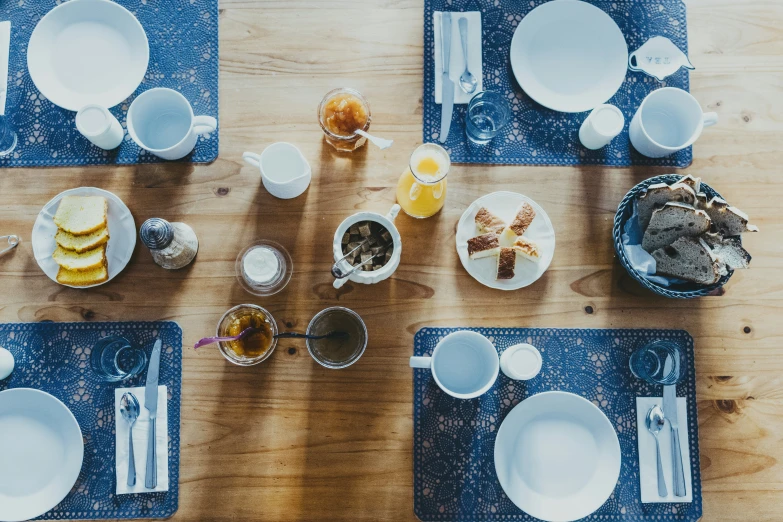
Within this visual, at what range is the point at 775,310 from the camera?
133 cm

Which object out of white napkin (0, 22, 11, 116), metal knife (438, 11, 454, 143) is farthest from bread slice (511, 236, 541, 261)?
white napkin (0, 22, 11, 116)

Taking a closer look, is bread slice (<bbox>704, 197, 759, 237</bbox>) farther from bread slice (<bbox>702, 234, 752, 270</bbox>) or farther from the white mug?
the white mug

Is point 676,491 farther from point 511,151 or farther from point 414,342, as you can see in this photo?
point 511,151

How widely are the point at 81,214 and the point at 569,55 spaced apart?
1.23m

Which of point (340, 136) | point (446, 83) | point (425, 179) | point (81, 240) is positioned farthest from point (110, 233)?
point (446, 83)

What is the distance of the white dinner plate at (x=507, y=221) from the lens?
4.20 feet

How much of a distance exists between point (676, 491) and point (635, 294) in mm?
457

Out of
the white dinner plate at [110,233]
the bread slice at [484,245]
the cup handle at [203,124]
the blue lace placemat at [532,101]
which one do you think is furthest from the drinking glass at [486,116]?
the white dinner plate at [110,233]

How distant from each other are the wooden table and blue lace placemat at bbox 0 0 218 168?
0.04m

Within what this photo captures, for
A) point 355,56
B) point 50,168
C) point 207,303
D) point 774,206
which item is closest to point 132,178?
point 50,168

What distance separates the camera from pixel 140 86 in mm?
1366

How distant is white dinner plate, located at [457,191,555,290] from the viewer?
1.28 m

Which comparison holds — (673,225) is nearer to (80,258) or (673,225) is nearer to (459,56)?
(459,56)

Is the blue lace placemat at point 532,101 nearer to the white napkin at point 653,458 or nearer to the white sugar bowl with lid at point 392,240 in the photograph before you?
the white sugar bowl with lid at point 392,240
